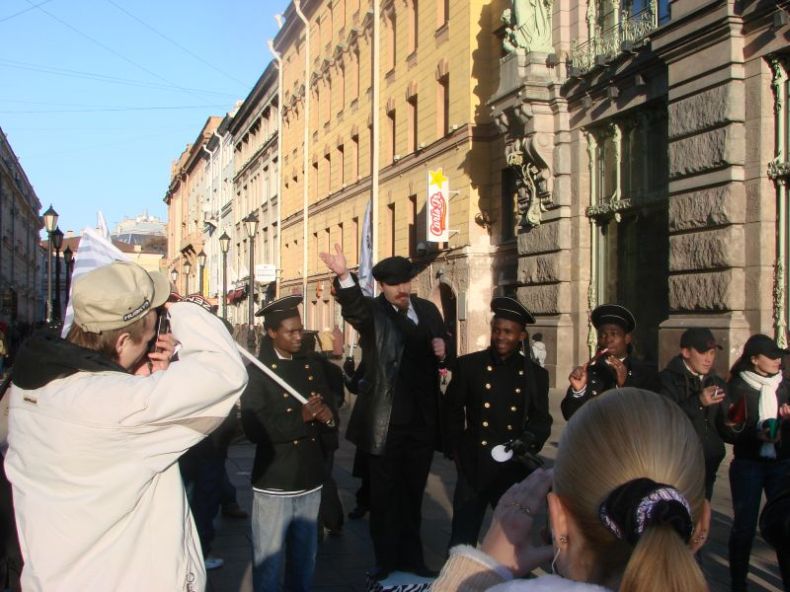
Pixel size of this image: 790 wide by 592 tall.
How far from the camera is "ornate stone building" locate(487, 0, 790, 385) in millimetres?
12570

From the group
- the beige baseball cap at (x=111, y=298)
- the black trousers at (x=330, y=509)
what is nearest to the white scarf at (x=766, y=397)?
the black trousers at (x=330, y=509)

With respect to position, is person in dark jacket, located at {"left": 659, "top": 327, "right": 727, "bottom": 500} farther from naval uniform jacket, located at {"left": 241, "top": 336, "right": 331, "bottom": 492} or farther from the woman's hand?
the woman's hand

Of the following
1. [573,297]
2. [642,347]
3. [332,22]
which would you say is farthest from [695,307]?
[332,22]

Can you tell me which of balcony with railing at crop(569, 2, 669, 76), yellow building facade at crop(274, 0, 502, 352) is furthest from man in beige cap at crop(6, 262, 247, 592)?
yellow building facade at crop(274, 0, 502, 352)

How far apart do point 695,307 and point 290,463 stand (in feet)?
34.2

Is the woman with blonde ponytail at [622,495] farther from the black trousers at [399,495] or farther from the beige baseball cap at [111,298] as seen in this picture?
the black trousers at [399,495]

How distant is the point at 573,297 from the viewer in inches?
716

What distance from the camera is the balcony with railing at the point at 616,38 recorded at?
51.2 feet

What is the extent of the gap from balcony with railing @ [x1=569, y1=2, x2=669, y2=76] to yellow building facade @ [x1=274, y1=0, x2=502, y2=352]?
193 inches

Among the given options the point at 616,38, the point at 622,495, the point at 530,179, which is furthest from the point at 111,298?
the point at 530,179

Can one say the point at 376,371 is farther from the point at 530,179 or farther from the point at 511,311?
the point at 530,179

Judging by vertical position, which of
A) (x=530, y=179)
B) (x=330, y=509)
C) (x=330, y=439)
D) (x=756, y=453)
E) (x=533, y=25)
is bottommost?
(x=330, y=509)

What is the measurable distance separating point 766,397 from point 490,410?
1783 mm

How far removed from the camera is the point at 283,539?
4523 mm
